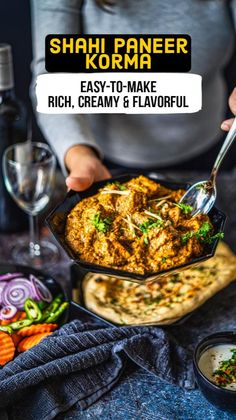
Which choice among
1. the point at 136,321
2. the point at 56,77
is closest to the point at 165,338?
the point at 136,321

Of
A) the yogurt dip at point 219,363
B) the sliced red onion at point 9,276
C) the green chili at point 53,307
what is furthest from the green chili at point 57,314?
the yogurt dip at point 219,363

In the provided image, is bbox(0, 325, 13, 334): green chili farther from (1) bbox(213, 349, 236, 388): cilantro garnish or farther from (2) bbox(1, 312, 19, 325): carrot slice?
(1) bbox(213, 349, 236, 388): cilantro garnish

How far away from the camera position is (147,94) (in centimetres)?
201

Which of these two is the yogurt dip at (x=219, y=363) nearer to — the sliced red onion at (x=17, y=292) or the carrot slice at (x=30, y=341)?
A: the carrot slice at (x=30, y=341)

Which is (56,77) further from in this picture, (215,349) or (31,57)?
(31,57)

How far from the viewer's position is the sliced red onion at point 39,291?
209 centimetres

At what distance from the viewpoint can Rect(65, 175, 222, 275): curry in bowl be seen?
1.76 m

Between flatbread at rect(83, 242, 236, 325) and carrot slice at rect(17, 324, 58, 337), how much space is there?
173 mm

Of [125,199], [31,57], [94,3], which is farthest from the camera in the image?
[31,57]

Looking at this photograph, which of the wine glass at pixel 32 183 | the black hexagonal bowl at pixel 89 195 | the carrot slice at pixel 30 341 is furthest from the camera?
the wine glass at pixel 32 183

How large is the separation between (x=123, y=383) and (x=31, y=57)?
273 cm

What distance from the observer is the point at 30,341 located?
194 cm

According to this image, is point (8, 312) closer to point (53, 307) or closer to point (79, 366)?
point (53, 307)

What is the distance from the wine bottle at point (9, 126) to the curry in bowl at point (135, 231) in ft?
2.09
